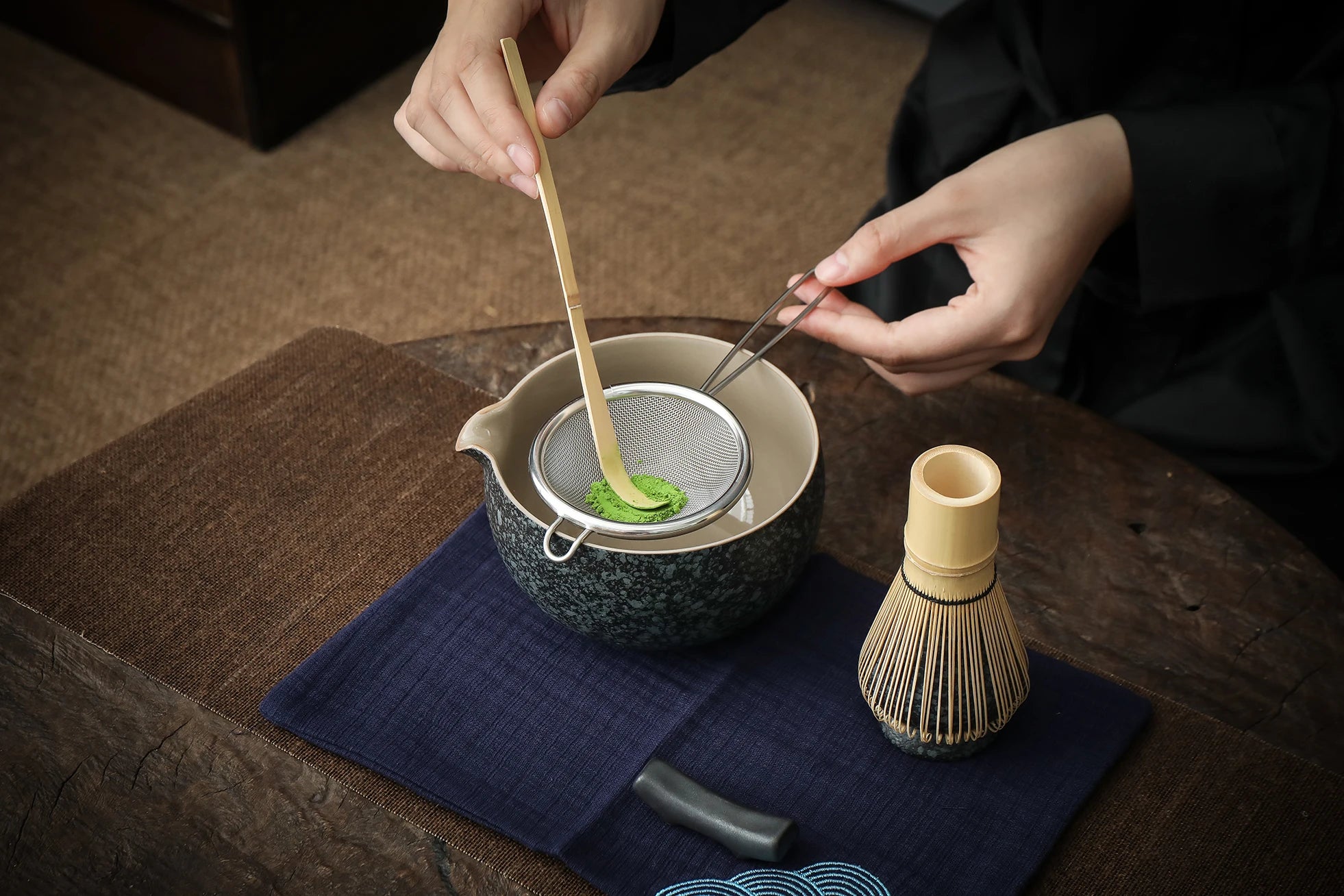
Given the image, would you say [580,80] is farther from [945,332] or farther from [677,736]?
[677,736]

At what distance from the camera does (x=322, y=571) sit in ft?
2.87

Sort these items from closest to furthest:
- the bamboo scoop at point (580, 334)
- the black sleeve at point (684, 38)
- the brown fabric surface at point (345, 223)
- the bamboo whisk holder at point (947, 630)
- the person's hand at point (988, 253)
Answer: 1. the bamboo whisk holder at point (947, 630)
2. the bamboo scoop at point (580, 334)
3. the person's hand at point (988, 253)
4. the black sleeve at point (684, 38)
5. the brown fabric surface at point (345, 223)

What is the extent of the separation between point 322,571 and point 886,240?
1.60 feet

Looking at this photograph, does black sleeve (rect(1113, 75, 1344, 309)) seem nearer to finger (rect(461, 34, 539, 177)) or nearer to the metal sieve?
the metal sieve

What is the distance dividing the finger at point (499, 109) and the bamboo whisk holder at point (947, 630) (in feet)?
1.19

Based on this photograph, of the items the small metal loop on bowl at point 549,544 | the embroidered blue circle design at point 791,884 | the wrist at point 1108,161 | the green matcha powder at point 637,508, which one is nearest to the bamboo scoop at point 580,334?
the green matcha powder at point 637,508

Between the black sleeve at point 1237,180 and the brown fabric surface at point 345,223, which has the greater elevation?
the black sleeve at point 1237,180

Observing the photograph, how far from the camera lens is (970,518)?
634 mm

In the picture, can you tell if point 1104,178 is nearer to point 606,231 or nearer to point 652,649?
point 652,649

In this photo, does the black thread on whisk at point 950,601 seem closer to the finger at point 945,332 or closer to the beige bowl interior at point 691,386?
the beige bowl interior at point 691,386

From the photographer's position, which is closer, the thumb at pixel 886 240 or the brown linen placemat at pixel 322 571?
the brown linen placemat at pixel 322 571

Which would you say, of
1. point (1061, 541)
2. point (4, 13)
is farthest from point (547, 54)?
point (4, 13)

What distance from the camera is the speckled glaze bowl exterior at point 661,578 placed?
2.32ft

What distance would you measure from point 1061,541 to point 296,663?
1.90 feet
